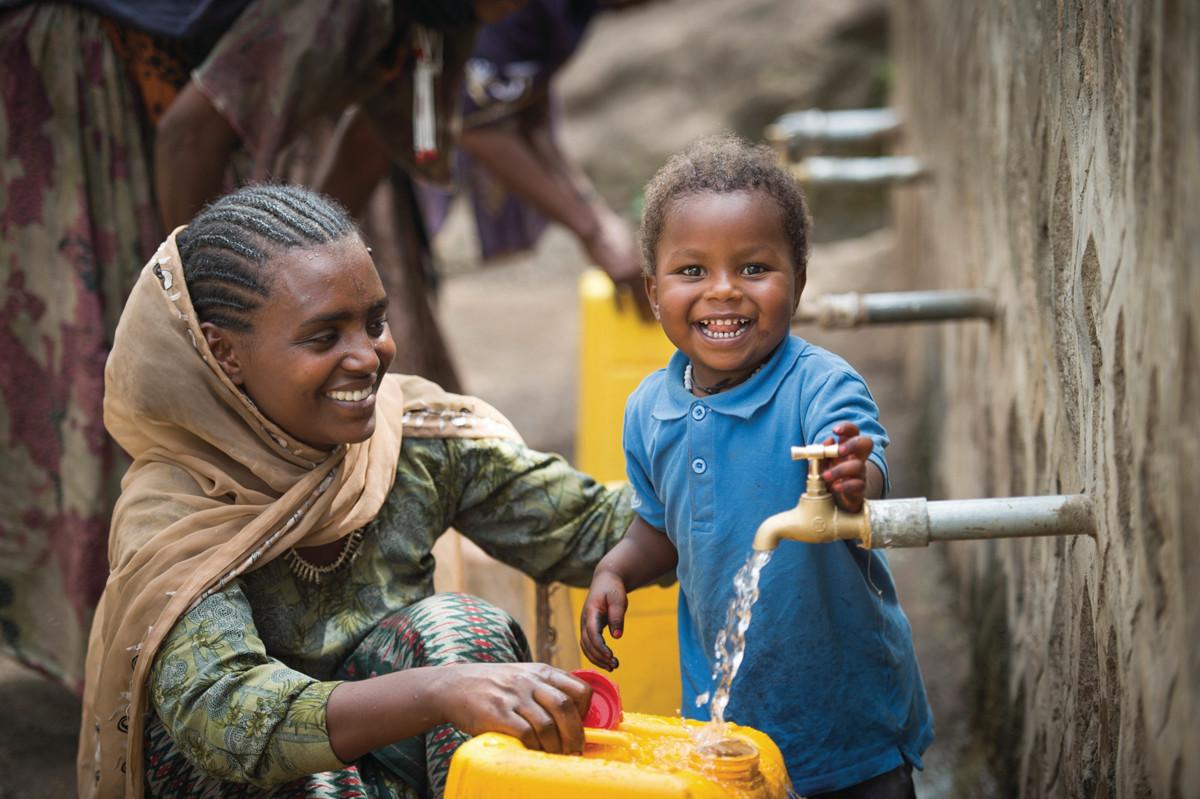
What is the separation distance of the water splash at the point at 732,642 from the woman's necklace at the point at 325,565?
0.58 m

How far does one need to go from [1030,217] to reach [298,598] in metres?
1.33

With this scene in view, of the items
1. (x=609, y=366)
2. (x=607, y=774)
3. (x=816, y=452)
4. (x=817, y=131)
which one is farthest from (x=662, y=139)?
(x=607, y=774)

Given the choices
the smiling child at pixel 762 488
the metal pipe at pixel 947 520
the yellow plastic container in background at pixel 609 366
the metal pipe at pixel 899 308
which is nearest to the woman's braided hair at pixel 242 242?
the smiling child at pixel 762 488

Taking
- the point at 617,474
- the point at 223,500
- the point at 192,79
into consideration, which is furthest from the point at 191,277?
the point at 617,474

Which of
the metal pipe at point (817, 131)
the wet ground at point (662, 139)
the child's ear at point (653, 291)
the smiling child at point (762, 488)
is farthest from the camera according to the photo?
the wet ground at point (662, 139)

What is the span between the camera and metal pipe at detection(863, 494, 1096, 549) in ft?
5.25

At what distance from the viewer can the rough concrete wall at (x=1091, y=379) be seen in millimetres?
1294

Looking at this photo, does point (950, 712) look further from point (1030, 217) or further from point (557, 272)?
point (557, 272)

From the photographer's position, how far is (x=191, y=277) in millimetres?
1984

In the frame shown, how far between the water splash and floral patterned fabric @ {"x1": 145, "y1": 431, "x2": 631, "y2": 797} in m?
0.33

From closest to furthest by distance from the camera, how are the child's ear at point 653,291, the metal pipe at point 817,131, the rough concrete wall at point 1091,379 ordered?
the rough concrete wall at point 1091,379 → the child's ear at point 653,291 → the metal pipe at point 817,131

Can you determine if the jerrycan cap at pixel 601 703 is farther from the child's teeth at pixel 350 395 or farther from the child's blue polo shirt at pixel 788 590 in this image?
the child's teeth at pixel 350 395

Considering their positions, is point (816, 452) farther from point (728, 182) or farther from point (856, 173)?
point (856, 173)

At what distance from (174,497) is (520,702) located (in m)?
0.64
